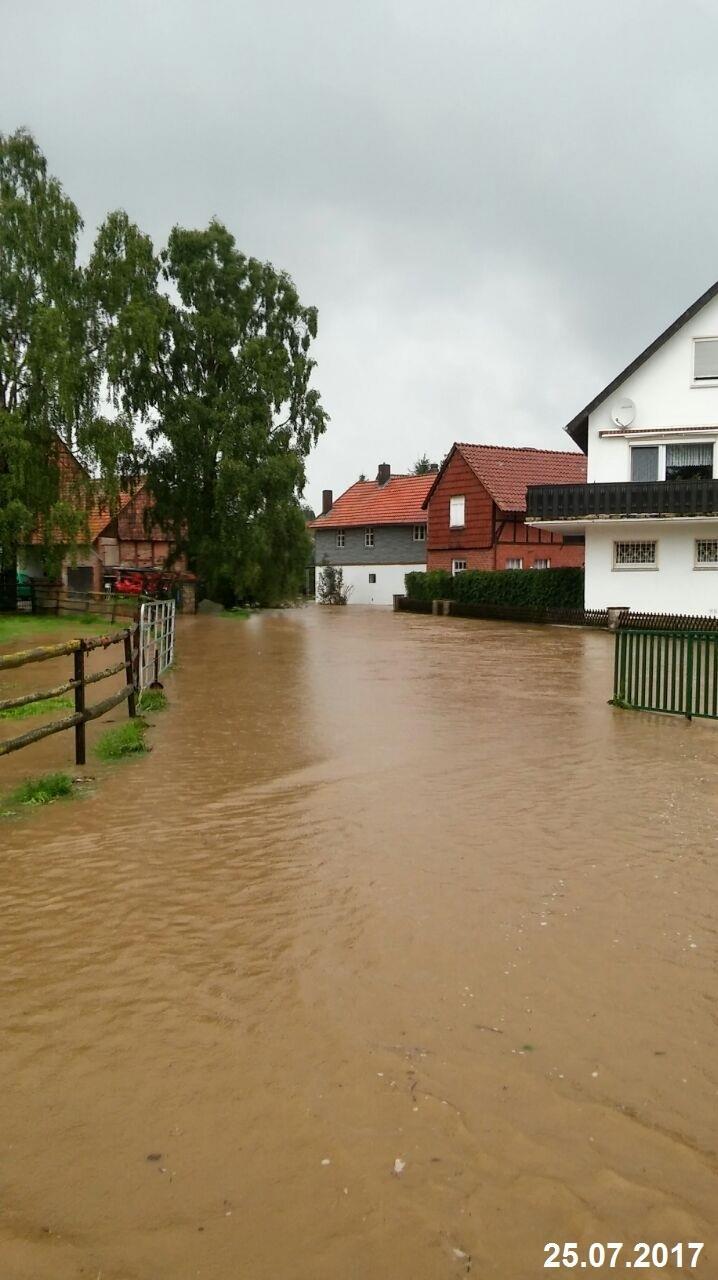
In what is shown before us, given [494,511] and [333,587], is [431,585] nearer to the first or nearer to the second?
[494,511]

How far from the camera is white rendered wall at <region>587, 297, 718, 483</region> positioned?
107 feet

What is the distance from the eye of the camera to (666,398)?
32969mm

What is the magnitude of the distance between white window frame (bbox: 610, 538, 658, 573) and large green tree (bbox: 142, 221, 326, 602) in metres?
14.7

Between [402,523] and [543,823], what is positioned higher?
[402,523]

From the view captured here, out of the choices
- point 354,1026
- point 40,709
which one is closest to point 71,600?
point 40,709

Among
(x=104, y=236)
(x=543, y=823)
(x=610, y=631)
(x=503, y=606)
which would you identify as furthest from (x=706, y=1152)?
(x=104, y=236)

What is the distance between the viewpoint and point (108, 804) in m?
8.32

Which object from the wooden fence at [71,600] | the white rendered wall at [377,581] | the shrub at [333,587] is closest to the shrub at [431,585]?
the white rendered wall at [377,581]

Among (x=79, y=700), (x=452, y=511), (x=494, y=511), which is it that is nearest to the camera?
(x=79, y=700)

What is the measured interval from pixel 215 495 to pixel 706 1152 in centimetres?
3912

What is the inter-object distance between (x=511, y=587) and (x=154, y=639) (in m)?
24.3

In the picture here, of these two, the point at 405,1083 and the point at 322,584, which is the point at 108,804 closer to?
the point at 405,1083

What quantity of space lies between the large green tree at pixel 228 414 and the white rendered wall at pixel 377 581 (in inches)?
528

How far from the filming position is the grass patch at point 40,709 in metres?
13.9
